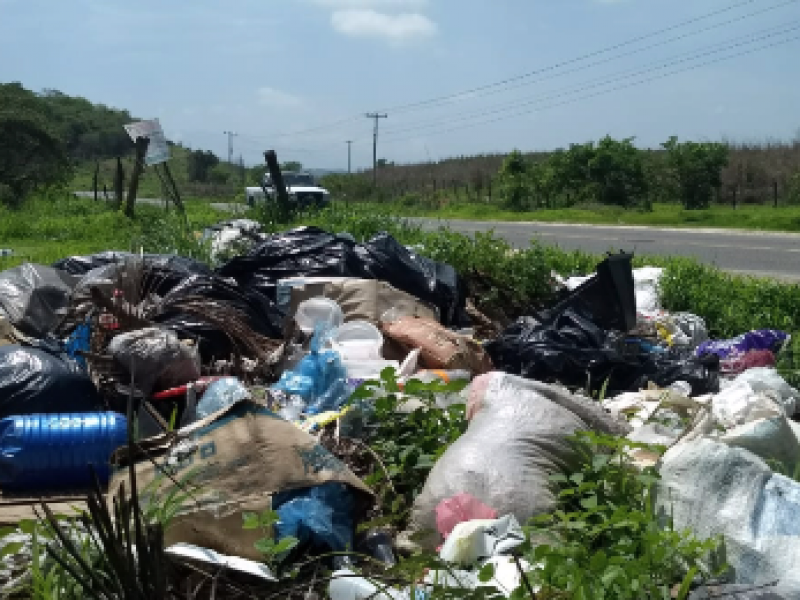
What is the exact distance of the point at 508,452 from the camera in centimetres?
307

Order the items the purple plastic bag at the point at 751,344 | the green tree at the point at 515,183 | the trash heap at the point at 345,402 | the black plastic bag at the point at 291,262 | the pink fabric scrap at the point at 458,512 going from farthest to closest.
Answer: the green tree at the point at 515,183, the black plastic bag at the point at 291,262, the purple plastic bag at the point at 751,344, the pink fabric scrap at the point at 458,512, the trash heap at the point at 345,402

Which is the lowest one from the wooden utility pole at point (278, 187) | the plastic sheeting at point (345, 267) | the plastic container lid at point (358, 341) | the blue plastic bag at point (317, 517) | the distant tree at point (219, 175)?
the blue plastic bag at point (317, 517)

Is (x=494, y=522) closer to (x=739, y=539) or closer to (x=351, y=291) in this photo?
(x=739, y=539)

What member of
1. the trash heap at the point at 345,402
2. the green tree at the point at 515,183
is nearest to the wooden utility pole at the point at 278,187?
the trash heap at the point at 345,402

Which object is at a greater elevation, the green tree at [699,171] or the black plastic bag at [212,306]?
the green tree at [699,171]

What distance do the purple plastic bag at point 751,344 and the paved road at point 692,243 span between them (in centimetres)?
422

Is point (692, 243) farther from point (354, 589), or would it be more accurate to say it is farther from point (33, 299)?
point (354, 589)

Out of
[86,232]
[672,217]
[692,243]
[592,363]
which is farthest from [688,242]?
[592,363]

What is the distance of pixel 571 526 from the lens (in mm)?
2684

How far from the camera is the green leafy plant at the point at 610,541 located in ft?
7.51

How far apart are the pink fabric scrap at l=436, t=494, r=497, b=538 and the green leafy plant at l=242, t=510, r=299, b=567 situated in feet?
1.68

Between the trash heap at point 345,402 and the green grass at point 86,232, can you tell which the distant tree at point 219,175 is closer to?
the green grass at point 86,232

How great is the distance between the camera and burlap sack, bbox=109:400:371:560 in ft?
8.76

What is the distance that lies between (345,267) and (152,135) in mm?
5174
